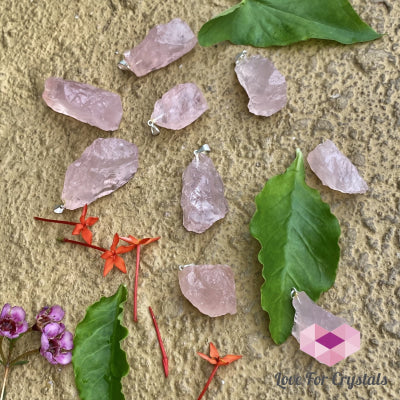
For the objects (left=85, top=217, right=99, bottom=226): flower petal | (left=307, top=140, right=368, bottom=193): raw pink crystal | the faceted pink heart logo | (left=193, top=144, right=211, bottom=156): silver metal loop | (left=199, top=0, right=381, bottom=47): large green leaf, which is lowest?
the faceted pink heart logo

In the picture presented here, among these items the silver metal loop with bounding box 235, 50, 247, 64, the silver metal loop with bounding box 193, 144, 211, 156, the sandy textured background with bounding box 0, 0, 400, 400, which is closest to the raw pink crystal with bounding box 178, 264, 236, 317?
the sandy textured background with bounding box 0, 0, 400, 400

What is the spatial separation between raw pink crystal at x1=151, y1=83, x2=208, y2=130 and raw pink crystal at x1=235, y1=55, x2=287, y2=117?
0.05m

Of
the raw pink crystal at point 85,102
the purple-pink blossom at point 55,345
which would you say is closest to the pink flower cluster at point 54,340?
the purple-pink blossom at point 55,345

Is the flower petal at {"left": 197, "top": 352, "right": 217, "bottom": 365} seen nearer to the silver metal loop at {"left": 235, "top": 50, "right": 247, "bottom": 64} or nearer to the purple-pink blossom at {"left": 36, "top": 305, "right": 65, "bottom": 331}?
the purple-pink blossom at {"left": 36, "top": 305, "right": 65, "bottom": 331}

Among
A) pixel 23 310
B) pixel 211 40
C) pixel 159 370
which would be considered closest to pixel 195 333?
pixel 159 370

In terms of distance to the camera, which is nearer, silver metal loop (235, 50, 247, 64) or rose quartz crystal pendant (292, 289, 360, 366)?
rose quartz crystal pendant (292, 289, 360, 366)

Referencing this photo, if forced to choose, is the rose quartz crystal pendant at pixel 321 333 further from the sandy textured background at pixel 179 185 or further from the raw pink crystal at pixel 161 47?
the raw pink crystal at pixel 161 47

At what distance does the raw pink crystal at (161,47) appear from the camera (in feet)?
2.19

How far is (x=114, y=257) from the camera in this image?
0.60m

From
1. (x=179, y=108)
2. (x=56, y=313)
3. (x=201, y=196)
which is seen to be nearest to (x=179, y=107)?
(x=179, y=108)

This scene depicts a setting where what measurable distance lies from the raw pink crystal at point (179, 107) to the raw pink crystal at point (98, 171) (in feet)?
0.15

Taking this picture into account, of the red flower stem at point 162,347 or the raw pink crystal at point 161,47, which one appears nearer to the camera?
the red flower stem at point 162,347

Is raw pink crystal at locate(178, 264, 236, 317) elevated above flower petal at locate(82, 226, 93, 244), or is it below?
below

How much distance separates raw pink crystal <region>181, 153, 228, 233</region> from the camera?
60cm
